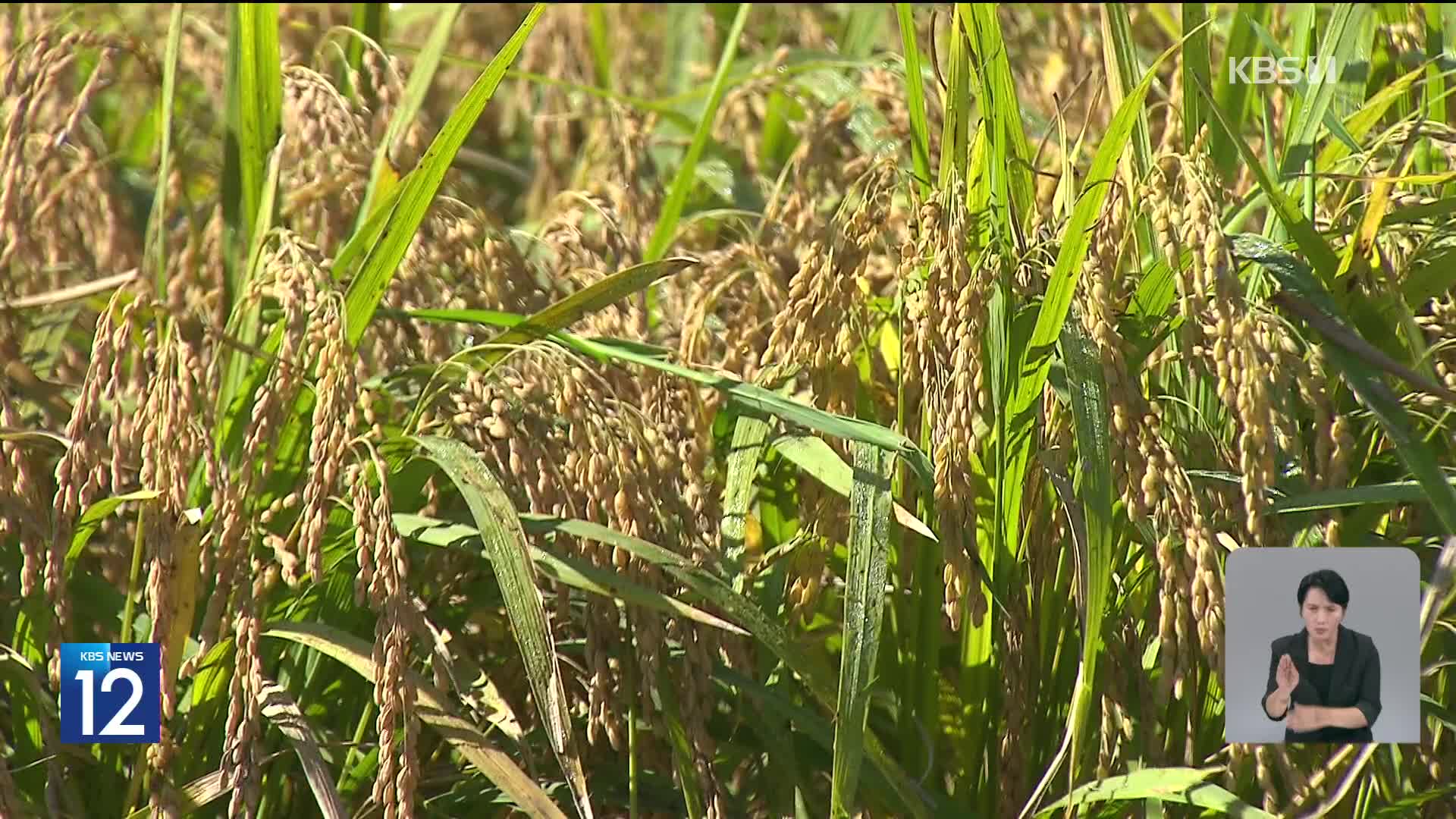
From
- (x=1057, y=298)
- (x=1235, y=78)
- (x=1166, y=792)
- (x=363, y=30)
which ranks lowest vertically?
(x=1166, y=792)

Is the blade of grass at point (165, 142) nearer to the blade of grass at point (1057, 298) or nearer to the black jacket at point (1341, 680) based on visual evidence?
the blade of grass at point (1057, 298)

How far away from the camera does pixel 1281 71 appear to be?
1.42m

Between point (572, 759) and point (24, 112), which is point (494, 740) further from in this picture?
point (24, 112)

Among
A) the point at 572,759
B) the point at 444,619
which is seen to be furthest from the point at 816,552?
the point at 444,619

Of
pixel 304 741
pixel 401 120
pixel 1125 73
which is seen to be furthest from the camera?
pixel 401 120

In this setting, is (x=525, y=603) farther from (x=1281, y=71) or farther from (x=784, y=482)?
(x=1281, y=71)

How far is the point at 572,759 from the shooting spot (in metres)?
1.09

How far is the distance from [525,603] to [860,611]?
0.26 metres

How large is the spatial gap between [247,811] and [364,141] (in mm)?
735

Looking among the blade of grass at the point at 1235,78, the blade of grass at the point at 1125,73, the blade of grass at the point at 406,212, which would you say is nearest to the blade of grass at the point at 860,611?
the blade of grass at the point at 1125,73

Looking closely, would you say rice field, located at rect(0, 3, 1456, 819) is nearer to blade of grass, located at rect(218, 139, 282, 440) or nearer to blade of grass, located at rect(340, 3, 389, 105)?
blade of grass, located at rect(218, 139, 282, 440)

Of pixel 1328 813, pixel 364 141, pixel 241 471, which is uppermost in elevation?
pixel 364 141

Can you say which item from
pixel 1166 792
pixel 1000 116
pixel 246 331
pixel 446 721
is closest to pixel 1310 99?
pixel 1000 116

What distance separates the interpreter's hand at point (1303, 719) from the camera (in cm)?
109
